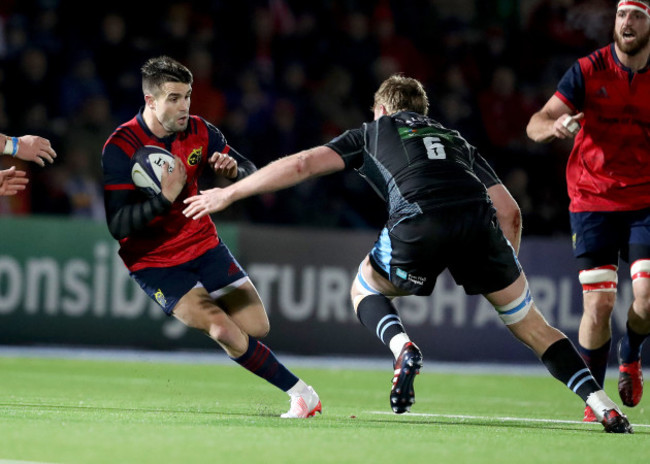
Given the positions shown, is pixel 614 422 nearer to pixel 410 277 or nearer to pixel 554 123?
pixel 410 277

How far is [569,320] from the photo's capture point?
566 inches

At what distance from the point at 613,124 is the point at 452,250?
6.51ft

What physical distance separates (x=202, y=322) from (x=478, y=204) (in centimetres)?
197

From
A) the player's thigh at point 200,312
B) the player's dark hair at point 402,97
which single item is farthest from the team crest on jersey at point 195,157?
the player's dark hair at point 402,97

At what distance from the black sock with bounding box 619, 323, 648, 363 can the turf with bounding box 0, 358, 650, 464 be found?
1.41 ft

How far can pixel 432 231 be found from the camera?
20.9ft

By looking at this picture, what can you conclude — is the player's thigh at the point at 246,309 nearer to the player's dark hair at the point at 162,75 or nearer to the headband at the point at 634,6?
the player's dark hair at the point at 162,75

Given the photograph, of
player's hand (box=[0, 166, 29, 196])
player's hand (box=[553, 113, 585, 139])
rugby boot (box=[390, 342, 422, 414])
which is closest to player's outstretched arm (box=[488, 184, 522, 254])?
player's hand (box=[553, 113, 585, 139])

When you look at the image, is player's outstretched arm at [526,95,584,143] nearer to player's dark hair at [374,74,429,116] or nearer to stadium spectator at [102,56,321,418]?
player's dark hair at [374,74,429,116]

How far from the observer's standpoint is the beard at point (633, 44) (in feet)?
25.1

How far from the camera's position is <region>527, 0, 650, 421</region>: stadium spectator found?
7.68 m

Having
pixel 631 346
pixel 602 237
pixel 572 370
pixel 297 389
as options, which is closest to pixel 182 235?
pixel 297 389

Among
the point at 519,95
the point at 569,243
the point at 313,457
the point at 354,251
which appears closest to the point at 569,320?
the point at 569,243

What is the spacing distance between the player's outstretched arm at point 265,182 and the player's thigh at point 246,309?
1.64 m
